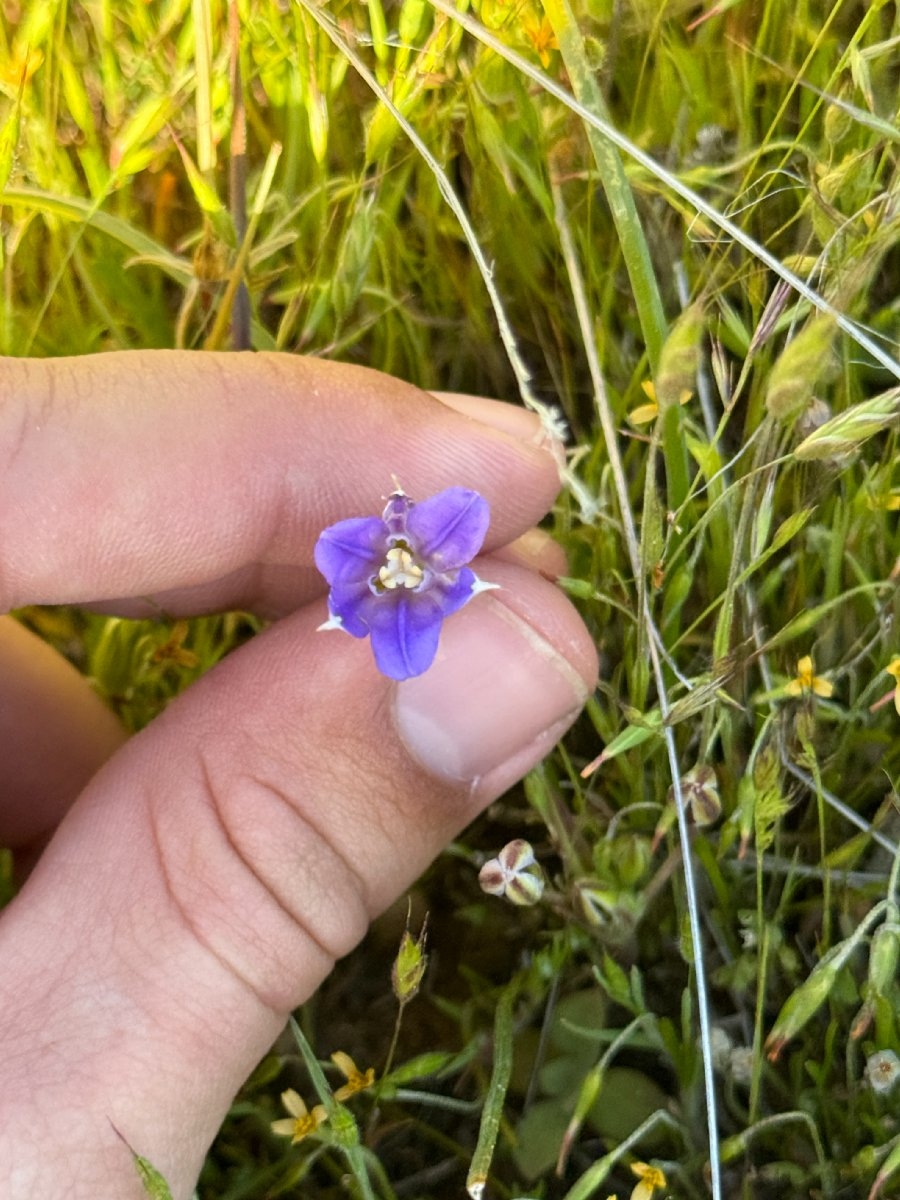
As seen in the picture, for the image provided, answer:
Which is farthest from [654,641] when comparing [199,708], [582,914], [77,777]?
[77,777]

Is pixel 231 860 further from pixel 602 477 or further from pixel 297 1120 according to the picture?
pixel 602 477

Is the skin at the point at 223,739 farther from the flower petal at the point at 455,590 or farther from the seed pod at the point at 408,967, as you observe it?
the seed pod at the point at 408,967

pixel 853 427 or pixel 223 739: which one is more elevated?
pixel 853 427

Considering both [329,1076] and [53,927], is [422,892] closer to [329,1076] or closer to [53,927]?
[329,1076]

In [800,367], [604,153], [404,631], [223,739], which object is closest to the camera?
[800,367]

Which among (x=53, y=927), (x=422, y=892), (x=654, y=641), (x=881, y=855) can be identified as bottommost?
(x=422, y=892)

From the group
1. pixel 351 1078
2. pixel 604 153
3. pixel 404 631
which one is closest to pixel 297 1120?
pixel 351 1078
